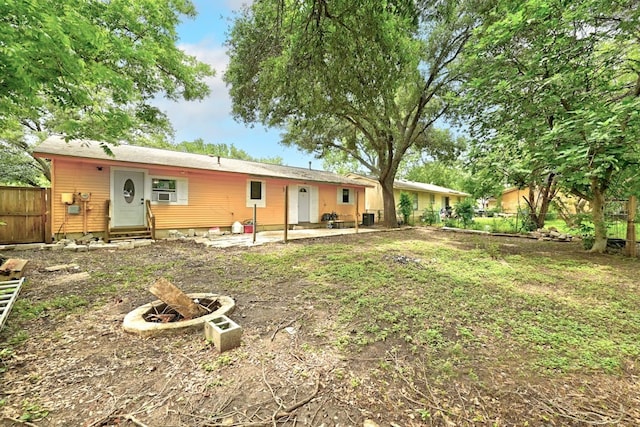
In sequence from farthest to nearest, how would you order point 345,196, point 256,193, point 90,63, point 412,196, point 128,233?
point 412,196 → point 345,196 → point 256,193 → point 128,233 → point 90,63

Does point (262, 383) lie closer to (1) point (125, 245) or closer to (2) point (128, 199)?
(1) point (125, 245)

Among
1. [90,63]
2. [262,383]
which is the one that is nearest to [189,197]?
[90,63]

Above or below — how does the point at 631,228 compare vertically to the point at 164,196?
below

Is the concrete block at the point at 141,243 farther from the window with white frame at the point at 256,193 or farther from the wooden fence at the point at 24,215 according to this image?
the window with white frame at the point at 256,193

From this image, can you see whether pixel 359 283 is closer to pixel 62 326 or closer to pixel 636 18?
pixel 62 326

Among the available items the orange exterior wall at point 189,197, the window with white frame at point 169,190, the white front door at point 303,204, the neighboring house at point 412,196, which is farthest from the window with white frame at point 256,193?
the neighboring house at point 412,196

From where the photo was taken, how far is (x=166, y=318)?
2990 mm

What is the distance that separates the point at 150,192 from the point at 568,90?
38.3ft

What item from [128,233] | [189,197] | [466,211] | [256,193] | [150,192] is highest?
[256,193]

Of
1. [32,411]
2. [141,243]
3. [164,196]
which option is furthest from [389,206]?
[32,411]

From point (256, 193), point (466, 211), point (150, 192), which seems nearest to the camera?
point (150, 192)

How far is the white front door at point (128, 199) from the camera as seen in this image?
8391 mm

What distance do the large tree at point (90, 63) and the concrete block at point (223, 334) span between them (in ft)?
10.9

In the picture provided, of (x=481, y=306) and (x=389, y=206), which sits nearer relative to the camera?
(x=481, y=306)
